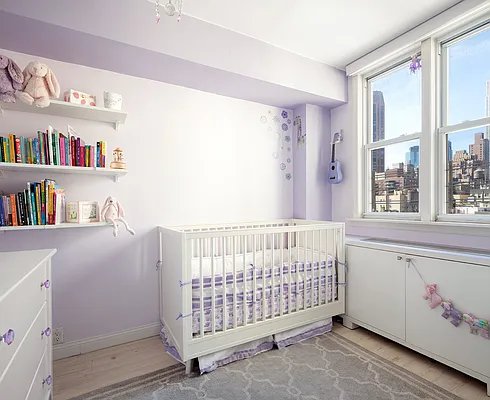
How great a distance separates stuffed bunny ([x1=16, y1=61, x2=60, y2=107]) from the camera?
1570 millimetres

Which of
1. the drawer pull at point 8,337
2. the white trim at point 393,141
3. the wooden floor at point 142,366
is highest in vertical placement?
the white trim at point 393,141

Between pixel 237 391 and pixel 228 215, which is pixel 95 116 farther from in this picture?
pixel 237 391

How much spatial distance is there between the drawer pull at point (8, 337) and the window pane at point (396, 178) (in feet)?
8.95

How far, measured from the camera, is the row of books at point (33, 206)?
5.28ft

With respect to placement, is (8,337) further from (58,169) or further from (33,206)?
(58,169)

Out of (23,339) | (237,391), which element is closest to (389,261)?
(237,391)

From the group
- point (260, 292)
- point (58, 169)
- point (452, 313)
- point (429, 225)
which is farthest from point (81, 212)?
point (429, 225)

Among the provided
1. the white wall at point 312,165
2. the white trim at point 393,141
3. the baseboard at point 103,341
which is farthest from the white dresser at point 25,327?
the white trim at point 393,141

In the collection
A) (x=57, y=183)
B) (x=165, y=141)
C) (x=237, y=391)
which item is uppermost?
(x=165, y=141)

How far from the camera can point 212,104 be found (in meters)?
2.53

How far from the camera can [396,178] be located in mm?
2592

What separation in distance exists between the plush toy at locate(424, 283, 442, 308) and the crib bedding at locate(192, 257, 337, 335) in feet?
2.35

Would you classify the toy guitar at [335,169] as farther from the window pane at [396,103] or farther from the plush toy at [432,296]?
the plush toy at [432,296]

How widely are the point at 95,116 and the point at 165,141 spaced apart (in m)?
0.54
